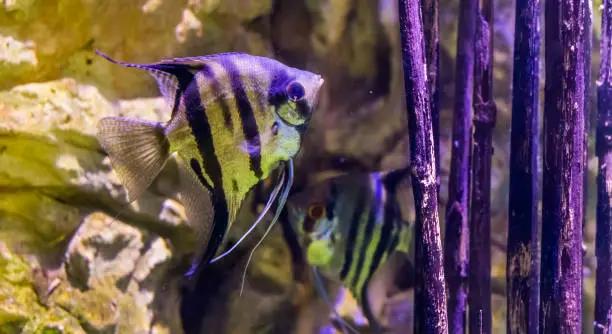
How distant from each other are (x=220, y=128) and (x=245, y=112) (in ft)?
0.23

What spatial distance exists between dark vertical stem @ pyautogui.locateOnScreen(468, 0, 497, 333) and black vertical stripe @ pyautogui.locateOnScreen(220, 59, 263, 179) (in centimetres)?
92

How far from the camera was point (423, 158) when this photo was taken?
53.2 inches

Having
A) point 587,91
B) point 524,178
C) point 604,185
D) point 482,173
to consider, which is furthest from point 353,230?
point 587,91

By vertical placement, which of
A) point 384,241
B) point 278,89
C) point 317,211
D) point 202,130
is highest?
point 278,89

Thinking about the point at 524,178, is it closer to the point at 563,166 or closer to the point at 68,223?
the point at 563,166

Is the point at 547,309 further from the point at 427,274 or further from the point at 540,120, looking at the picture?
the point at 540,120

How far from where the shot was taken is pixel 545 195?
1.68 m

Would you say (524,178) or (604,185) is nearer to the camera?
(524,178)

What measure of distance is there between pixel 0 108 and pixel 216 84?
0.79 meters

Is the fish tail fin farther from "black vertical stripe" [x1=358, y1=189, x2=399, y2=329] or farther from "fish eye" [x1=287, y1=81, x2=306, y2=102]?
"black vertical stripe" [x1=358, y1=189, x2=399, y2=329]

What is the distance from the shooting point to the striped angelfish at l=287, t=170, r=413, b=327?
5.95 ft

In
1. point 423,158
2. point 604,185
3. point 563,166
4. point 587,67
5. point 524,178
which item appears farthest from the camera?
point 587,67

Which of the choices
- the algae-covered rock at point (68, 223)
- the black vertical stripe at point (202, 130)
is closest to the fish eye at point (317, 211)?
the algae-covered rock at point (68, 223)

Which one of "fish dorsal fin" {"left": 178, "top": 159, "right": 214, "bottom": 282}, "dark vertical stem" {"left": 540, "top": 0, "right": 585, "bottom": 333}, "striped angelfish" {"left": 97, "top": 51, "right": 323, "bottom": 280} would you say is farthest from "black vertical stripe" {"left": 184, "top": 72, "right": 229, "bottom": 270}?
"dark vertical stem" {"left": 540, "top": 0, "right": 585, "bottom": 333}
